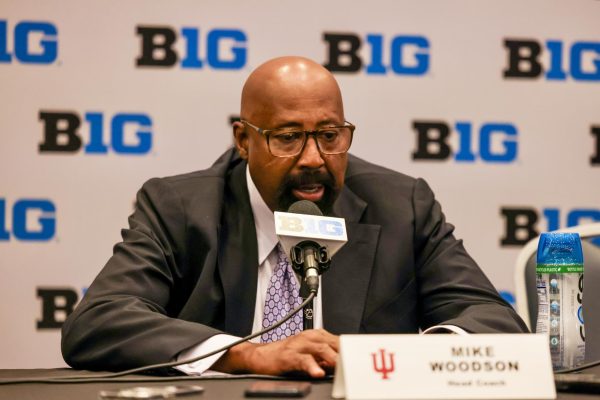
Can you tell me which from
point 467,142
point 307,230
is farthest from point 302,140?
point 467,142

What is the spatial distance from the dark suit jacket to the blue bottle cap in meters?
0.31

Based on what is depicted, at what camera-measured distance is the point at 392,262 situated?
8.45 ft

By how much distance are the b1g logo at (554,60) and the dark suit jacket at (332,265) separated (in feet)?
3.37

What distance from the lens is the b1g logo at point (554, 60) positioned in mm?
3516

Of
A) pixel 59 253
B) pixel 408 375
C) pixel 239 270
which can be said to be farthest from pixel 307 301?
pixel 59 253

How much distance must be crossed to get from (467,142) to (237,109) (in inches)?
34.4

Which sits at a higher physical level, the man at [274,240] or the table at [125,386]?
the man at [274,240]

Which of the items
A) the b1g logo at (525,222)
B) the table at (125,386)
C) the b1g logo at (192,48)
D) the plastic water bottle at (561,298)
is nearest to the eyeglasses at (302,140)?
the plastic water bottle at (561,298)

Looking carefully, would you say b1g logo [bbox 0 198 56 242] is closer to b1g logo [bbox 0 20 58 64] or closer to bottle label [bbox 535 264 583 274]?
b1g logo [bbox 0 20 58 64]

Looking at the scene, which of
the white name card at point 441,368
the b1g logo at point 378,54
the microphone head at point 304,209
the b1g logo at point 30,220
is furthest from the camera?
the b1g logo at point 378,54

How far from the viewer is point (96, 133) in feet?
11.0

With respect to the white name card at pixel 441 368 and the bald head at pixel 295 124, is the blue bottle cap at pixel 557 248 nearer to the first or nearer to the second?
the white name card at pixel 441 368

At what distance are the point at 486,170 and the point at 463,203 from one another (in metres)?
0.16

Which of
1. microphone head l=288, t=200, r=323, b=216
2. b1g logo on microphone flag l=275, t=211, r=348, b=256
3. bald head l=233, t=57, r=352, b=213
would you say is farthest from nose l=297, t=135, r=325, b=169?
b1g logo on microphone flag l=275, t=211, r=348, b=256
